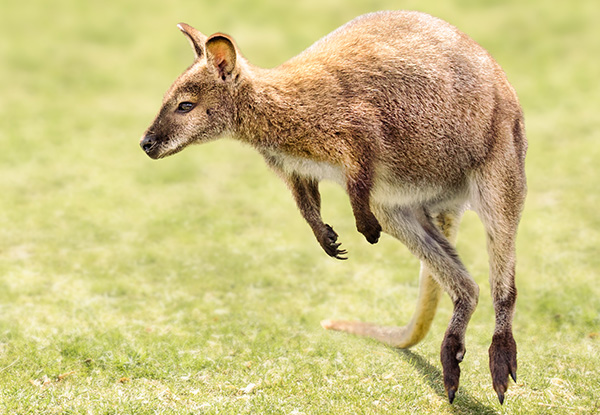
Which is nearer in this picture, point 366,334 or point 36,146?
point 366,334

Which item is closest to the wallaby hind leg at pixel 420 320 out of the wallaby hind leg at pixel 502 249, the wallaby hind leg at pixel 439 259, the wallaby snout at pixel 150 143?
the wallaby hind leg at pixel 439 259

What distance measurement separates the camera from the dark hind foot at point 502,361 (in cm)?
465

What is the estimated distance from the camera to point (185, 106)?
4.52m

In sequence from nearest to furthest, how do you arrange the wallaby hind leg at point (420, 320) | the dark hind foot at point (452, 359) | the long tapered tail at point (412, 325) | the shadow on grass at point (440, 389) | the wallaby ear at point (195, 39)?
the wallaby ear at point (195, 39) < the dark hind foot at point (452, 359) < the shadow on grass at point (440, 389) < the wallaby hind leg at point (420, 320) < the long tapered tail at point (412, 325)

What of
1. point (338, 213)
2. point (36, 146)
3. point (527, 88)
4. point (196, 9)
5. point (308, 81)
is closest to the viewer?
point (308, 81)

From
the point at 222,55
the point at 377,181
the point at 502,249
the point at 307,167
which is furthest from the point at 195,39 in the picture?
the point at 502,249

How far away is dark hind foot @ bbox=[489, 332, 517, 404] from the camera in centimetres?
465

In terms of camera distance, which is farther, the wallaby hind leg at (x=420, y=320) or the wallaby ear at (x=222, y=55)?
the wallaby hind leg at (x=420, y=320)

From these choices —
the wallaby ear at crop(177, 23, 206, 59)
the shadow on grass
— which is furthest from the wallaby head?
the shadow on grass

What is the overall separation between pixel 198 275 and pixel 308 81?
13.2 ft

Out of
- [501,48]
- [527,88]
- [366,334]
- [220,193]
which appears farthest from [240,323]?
[501,48]

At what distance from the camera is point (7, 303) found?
7.16 m

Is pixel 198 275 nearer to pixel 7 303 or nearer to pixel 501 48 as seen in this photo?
pixel 7 303

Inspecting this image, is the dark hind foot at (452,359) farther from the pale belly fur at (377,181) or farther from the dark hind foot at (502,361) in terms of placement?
the pale belly fur at (377,181)
